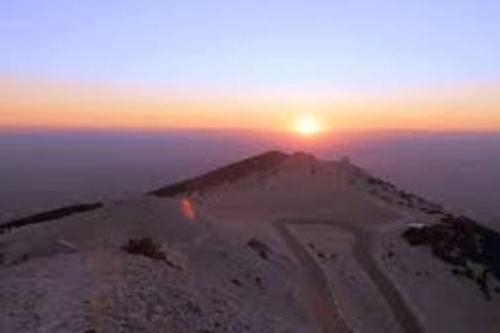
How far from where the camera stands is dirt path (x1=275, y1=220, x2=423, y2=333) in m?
28.5

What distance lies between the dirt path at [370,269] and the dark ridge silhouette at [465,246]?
2351mm

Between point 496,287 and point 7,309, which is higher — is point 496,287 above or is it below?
below

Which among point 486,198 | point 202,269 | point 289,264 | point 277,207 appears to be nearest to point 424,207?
point 277,207

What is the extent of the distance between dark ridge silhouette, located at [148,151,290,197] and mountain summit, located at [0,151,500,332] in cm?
760

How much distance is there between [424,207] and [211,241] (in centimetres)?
2528

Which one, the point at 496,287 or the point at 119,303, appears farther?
the point at 496,287

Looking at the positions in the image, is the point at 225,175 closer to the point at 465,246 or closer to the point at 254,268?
the point at 465,246

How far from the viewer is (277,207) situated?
47375 mm

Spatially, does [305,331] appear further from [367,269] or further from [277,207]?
[277,207]

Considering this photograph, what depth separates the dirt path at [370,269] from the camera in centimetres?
2847

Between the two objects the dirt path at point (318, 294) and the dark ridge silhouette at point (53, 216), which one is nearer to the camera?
the dirt path at point (318, 294)

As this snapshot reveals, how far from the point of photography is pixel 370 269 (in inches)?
1320

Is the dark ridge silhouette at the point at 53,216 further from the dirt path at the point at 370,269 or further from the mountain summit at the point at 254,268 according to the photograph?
the dirt path at the point at 370,269

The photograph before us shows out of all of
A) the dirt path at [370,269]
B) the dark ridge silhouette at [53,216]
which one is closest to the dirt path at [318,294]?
the dirt path at [370,269]
